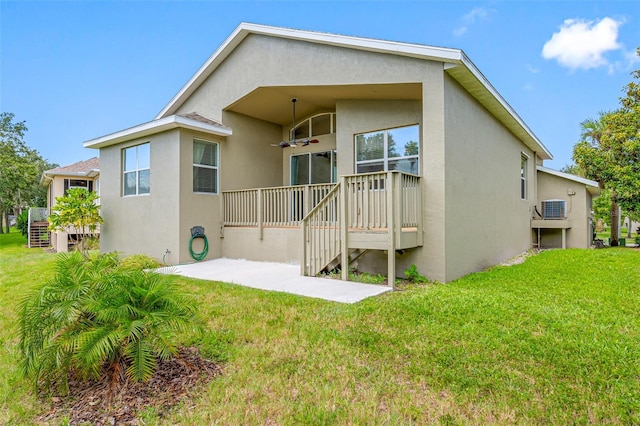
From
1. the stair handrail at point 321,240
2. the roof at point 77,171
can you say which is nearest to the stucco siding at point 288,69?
the stair handrail at point 321,240

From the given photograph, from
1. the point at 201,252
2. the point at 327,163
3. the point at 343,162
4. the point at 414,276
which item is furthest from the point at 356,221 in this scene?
the point at 201,252

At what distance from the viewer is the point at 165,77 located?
22938 mm

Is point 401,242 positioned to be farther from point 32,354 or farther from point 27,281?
point 27,281

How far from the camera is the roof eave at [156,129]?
912 centimetres

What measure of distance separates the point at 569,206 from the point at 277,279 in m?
13.3

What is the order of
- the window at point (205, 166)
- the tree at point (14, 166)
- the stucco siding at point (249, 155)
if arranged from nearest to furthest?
the window at point (205, 166)
the stucco siding at point (249, 155)
the tree at point (14, 166)

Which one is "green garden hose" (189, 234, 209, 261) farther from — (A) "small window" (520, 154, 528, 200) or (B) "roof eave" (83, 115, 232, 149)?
(A) "small window" (520, 154, 528, 200)

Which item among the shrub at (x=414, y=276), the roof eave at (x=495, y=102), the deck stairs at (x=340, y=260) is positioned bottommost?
the shrub at (x=414, y=276)

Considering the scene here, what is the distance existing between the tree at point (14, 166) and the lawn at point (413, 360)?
24735 millimetres

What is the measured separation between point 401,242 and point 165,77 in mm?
22534

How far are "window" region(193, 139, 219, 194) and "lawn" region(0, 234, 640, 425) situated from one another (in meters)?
4.88

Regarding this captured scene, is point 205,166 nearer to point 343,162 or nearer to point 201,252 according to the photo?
point 201,252

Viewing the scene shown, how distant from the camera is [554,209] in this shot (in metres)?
14.5

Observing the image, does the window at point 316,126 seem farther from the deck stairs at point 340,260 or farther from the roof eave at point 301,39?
the deck stairs at point 340,260
